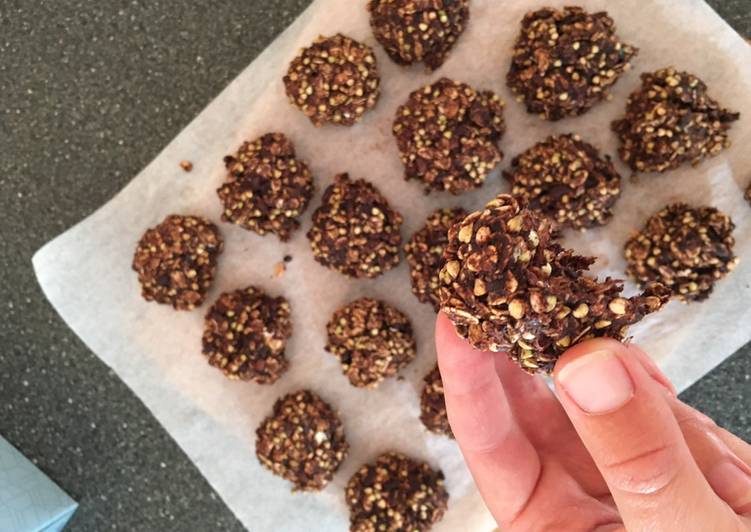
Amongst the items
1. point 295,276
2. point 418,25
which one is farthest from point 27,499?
point 418,25

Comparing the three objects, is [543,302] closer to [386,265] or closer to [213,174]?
[386,265]

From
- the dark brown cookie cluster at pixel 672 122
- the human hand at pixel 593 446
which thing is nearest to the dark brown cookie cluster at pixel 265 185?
the human hand at pixel 593 446

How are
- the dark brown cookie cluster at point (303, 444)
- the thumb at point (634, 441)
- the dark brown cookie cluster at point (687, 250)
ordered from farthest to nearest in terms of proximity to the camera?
the dark brown cookie cluster at point (303, 444) < the dark brown cookie cluster at point (687, 250) < the thumb at point (634, 441)

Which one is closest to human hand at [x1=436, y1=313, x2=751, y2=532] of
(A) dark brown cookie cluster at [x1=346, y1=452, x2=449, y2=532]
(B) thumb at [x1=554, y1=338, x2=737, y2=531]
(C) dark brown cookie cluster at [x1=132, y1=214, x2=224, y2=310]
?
(B) thumb at [x1=554, y1=338, x2=737, y2=531]

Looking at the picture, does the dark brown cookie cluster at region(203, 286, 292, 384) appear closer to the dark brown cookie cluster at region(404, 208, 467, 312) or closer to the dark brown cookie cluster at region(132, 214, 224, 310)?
the dark brown cookie cluster at region(132, 214, 224, 310)

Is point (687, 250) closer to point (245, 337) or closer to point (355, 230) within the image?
point (355, 230)

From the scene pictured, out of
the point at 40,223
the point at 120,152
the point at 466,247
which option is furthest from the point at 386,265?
the point at 40,223

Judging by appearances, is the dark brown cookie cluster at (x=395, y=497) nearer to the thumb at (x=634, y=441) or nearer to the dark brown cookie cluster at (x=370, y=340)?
the dark brown cookie cluster at (x=370, y=340)
